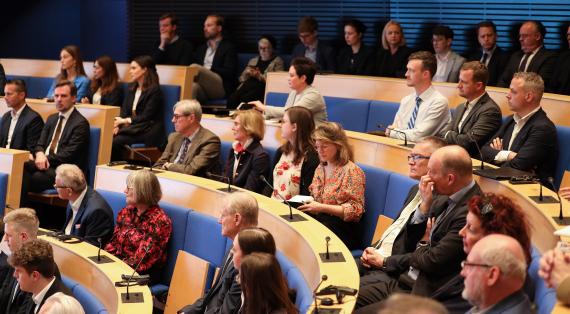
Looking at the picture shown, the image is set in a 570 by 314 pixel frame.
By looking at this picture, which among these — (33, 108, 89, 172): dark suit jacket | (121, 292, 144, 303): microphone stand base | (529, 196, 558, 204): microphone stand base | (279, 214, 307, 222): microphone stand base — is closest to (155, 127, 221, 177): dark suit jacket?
(33, 108, 89, 172): dark suit jacket

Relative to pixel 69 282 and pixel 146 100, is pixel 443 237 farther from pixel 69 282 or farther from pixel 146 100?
pixel 146 100

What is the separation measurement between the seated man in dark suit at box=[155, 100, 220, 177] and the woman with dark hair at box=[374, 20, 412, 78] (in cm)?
171

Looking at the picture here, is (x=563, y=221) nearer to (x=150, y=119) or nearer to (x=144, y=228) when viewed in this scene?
(x=144, y=228)

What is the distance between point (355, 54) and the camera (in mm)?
6344

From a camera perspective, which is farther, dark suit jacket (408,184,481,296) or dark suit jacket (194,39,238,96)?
dark suit jacket (194,39,238,96)

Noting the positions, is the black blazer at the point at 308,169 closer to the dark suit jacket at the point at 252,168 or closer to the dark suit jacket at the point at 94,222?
the dark suit jacket at the point at 252,168

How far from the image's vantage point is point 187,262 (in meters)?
3.67

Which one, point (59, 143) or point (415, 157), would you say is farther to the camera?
point (59, 143)

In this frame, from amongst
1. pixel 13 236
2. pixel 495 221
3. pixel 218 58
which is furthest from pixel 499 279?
pixel 218 58

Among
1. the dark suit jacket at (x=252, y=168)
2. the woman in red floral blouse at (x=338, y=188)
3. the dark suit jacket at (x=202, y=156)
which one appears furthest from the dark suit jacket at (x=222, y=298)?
the dark suit jacket at (x=202, y=156)

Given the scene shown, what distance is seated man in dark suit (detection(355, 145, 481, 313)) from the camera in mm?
2797

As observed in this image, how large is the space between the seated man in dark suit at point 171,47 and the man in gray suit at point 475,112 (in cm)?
317

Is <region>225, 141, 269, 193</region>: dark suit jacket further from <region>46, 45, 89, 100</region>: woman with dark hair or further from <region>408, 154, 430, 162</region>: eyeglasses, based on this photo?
<region>46, 45, 89, 100</region>: woman with dark hair

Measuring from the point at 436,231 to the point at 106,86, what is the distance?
3.77 m
